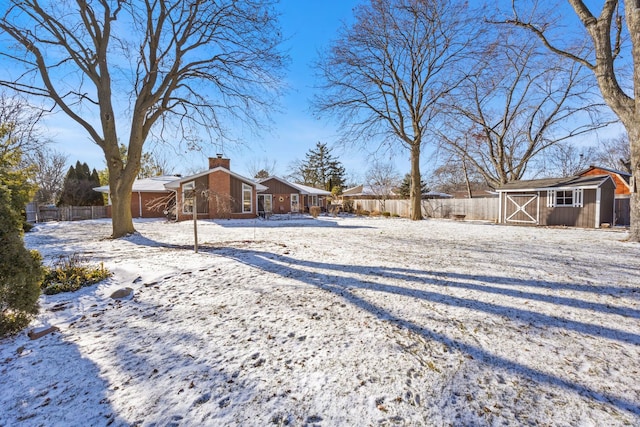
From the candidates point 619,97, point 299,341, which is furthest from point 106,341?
point 619,97

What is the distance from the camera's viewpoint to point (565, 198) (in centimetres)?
1529

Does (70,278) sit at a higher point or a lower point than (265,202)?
lower

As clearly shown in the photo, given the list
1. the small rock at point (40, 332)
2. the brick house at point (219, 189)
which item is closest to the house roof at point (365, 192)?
the brick house at point (219, 189)

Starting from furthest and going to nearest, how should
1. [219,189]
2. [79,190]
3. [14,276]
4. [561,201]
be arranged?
[79,190] < [219,189] < [561,201] < [14,276]

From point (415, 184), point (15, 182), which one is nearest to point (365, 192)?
point (415, 184)

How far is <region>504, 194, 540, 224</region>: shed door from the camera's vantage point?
53.9 ft

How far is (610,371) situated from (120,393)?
4.03 metres

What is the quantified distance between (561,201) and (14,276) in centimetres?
2090

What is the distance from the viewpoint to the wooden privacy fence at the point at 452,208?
2061 cm

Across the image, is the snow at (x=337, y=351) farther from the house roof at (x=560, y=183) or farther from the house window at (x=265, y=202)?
the house window at (x=265, y=202)

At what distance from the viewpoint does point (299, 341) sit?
9.40 feet

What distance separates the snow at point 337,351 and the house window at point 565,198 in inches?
506

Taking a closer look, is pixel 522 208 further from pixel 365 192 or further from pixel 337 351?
pixel 365 192

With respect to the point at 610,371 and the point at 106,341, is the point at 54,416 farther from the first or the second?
the point at 610,371
